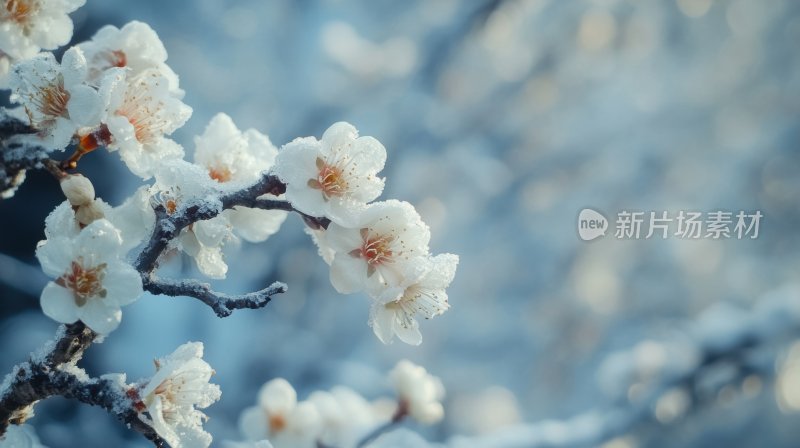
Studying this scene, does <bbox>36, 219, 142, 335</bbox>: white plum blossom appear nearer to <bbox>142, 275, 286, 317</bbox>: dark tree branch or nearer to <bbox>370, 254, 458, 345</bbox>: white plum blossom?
<bbox>142, 275, 286, 317</bbox>: dark tree branch

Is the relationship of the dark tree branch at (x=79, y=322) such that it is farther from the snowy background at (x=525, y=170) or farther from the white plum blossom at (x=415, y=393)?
the snowy background at (x=525, y=170)

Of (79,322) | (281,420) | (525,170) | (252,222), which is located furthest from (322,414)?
(525,170)

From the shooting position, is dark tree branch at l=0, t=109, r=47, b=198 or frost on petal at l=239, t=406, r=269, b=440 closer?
dark tree branch at l=0, t=109, r=47, b=198

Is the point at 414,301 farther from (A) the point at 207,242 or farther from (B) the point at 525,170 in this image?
(B) the point at 525,170

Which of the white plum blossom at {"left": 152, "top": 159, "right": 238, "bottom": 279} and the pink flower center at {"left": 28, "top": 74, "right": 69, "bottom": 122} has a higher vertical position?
the pink flower center at {"left": 28, "top": 74, "right": 69, "bottom": 122}

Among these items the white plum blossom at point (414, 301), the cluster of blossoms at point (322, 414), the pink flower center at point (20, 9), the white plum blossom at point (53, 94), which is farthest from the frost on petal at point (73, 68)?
the cluster of blossoms at point (322, 414)

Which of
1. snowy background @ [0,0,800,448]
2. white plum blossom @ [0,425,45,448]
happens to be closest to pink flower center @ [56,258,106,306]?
white plum blossom @ [0,425,45,448]
